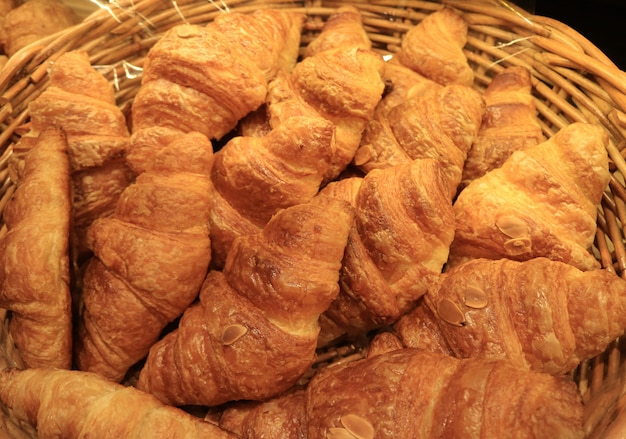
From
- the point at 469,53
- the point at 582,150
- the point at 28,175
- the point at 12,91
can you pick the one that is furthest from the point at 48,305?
the point at 469,53

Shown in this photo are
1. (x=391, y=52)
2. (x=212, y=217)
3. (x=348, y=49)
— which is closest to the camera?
(x=212, y=217)

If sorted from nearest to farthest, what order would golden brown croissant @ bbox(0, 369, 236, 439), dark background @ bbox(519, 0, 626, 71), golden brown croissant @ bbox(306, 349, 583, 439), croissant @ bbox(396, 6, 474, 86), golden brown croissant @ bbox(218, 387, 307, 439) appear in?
golden brown croissant @ bbox(306, 349, 583, 439), golden brown croissant @ bbox(0, 369, 236, 439), golden brown croissant @ bbox(218, 387, 307, 439), croissant @ bbox(396, 6, 474, 86), dark background @ bbox(519, 0, 626, 71)

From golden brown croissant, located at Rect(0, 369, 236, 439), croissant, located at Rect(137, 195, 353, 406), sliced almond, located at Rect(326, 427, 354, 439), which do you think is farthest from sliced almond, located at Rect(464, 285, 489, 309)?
golden brown croissant, located at Rect(0, 369, 236, 439)

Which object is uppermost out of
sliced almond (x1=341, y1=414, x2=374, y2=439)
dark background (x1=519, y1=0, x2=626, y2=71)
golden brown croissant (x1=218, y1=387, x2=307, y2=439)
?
dark background (x1=519, y1=0, x2=626, y2=71)

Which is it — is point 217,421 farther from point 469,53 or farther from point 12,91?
point 469,53

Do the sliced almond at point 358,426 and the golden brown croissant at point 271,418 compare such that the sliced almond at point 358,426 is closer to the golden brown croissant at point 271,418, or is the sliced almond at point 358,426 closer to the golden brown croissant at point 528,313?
the golden brown croissant at point 271,418

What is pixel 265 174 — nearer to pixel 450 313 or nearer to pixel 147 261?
pixel 147 261

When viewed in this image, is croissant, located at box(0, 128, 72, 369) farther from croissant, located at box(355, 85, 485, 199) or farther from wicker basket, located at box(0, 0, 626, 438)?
croissant, located at box(355, 85, 485, 199)

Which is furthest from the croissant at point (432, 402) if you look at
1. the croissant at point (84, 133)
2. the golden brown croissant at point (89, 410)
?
the croissant at point (84, 133)
